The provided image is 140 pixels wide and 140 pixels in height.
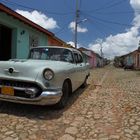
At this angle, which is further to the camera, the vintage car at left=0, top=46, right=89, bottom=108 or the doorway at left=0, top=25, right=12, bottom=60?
the doorway at left=0, top=25, right=12, bottom=60

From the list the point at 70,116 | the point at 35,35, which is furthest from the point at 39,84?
the point at 35,35

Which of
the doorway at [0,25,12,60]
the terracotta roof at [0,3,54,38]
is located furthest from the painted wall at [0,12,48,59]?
the doorway at [0,25,12,60]

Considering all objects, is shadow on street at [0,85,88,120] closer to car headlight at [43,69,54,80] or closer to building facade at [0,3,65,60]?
car headlight at [43,69,54,80]

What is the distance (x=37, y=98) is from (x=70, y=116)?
0.93 metres

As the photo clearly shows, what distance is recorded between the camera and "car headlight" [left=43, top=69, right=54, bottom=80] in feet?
16.4

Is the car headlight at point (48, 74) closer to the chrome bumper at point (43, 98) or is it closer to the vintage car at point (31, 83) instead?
the vintage car at point (31, 83)

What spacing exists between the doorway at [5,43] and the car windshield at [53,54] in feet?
13.7

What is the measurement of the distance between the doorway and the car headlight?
20.9ft

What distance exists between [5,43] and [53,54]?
564cm

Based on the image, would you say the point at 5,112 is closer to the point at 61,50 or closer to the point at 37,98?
the point at 37,98

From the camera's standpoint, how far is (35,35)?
12516 mm

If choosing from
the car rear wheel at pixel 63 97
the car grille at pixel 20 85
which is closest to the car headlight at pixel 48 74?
the car grille at pixel 20 85

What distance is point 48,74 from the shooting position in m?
5.05

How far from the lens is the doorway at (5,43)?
36.6ft
